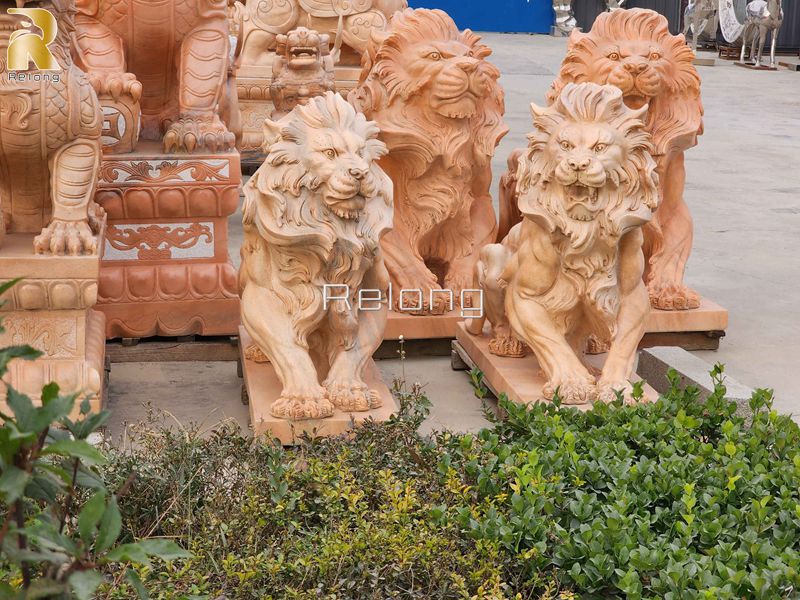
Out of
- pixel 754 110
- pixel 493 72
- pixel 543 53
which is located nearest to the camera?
pixel 493 72

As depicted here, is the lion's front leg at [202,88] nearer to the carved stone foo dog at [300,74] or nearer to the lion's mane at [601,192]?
the carved stone foo dog at [300,74]

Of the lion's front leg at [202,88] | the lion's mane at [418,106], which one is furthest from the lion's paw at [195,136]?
the lion's mane at [418,106]

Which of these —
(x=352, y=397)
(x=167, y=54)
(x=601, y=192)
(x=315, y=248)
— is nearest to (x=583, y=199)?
(x=601, y=192)

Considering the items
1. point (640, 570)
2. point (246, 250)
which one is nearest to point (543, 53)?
point (246, 250)

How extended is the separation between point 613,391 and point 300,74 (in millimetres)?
3167

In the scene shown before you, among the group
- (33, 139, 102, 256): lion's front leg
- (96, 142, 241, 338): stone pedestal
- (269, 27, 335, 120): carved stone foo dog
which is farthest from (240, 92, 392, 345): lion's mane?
(269, 27, 335, 120): carved stone foo dog

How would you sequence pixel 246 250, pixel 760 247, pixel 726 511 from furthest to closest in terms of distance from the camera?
pixel 760 247 → pixel 246 250 → pixel 726 511

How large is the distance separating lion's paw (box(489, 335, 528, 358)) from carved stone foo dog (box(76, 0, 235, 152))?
1.51 m

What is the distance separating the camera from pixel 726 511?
10.3 ft

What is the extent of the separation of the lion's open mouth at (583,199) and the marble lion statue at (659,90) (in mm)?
1044

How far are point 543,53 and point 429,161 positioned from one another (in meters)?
15.0

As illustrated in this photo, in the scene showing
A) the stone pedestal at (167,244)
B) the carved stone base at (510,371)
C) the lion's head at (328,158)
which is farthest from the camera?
the stone pedestal at (167,244)

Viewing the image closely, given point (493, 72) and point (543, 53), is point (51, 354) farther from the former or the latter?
point (543, 53)

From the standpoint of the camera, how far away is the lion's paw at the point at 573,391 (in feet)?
13.2
